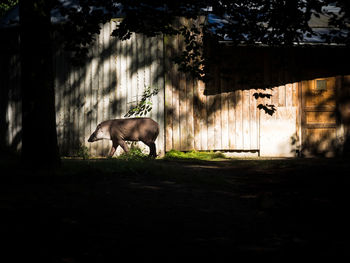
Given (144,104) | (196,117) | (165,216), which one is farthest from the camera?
→ (196,117)

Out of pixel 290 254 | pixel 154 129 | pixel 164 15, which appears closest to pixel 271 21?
pixel 164 15

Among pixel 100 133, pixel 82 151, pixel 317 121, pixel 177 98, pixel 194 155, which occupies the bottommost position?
pixel 194 155

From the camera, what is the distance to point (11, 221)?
3.78 m

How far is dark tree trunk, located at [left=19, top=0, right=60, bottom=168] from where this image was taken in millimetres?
6441

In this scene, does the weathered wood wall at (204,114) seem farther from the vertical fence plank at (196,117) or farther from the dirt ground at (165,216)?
the dirt ground at (165,216)

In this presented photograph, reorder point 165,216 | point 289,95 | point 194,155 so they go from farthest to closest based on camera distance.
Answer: point 289,95, point 194,155, point 165,216

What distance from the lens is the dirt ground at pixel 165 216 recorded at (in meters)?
3.24

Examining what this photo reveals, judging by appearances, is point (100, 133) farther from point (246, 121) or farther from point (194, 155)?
point (246, 121)

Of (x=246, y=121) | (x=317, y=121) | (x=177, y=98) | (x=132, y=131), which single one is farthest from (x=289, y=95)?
(x=132, y=131)

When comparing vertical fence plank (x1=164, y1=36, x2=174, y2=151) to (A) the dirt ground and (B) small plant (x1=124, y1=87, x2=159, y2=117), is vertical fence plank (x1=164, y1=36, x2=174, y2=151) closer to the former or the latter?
(B) small plant (x1=124, y1=87, x2=159, y2=117)

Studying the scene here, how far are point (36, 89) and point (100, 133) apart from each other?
4398 millimetres

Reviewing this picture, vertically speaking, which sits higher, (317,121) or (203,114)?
(203,114)

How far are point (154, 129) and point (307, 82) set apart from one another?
4668mm

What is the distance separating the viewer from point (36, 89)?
6.48m
